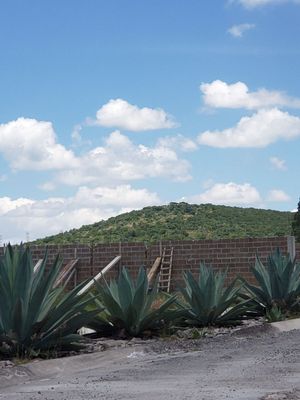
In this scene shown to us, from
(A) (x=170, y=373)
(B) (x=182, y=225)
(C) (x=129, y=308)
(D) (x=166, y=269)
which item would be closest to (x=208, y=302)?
(C) (x=129, y=308)

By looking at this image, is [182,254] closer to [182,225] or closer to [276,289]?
[276,289]

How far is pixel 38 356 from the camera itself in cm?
980

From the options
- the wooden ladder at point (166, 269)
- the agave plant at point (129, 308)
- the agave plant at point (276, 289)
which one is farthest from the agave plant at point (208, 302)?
the wooden ladder at point (166, 269)

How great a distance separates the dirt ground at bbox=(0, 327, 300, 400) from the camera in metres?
7.29

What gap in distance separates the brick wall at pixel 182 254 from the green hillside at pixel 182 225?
87.5 feet

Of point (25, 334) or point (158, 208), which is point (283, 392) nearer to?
point (25, 334)

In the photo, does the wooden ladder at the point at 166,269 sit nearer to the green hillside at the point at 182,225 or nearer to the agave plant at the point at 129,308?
the agave plant at the point at 129,308

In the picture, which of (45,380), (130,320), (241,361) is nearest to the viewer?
(45,380)

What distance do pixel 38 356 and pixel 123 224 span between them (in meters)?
59.7

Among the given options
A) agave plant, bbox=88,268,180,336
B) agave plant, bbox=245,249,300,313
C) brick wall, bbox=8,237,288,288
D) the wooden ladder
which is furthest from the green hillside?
agave plant, bbox=88,268,180,336

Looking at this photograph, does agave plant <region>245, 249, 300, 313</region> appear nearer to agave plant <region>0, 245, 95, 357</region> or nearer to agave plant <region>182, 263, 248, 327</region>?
agave plant <region>182, 263, 248, 327</region>

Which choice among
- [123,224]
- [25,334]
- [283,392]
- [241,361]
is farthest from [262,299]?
[123,224]

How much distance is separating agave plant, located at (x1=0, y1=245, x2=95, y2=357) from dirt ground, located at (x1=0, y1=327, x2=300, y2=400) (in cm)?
48

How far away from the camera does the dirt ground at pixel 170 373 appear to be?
729cm
